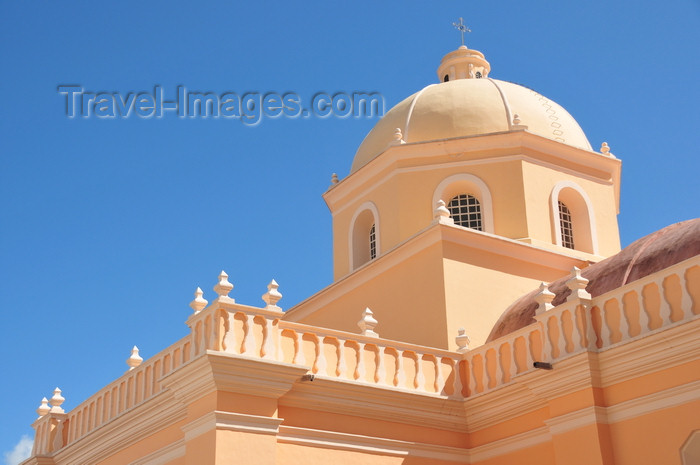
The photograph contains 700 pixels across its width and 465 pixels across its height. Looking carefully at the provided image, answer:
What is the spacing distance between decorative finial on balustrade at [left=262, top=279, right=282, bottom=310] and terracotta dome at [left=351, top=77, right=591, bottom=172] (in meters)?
7.03

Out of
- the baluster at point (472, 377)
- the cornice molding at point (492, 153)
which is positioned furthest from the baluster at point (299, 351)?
the cornice molding at point (492, 153)

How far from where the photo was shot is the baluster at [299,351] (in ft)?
39.7

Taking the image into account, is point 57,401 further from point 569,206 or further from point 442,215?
point 569,206

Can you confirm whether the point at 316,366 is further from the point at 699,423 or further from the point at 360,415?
the point at 699,423

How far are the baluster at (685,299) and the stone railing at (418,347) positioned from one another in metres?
0.01

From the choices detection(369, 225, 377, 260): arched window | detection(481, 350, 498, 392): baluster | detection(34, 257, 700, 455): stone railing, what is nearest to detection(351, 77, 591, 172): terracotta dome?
detection(369, 225, 377, 260): arched window

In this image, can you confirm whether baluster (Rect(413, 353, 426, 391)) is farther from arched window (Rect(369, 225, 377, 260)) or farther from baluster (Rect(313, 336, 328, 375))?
arched window (Rect(369, 225, 377, 260))

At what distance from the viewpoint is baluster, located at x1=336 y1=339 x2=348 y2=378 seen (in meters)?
12.4

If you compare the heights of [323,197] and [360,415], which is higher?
[323,197]

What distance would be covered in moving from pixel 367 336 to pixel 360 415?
1196mm

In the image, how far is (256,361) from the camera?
446 inches

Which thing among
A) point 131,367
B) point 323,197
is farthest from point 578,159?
point 131,367

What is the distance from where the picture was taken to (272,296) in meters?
12.1

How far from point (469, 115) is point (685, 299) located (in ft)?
28.2
